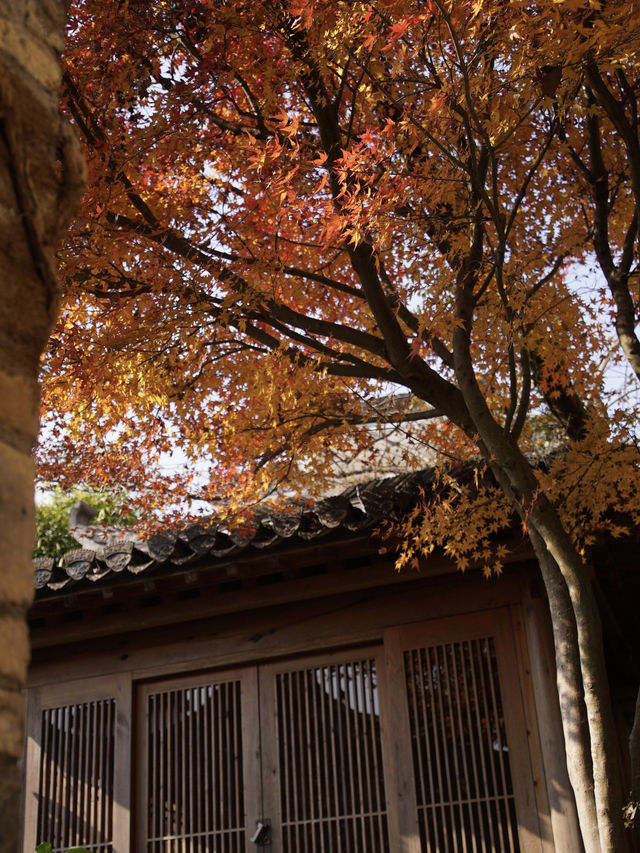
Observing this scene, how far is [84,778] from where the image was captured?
8219 millimetres

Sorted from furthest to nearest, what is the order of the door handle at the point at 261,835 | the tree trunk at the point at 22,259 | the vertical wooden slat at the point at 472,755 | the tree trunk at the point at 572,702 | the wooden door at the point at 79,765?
1. the wooden door at the point at 79,765
2. the door handle at the point at 261,835
3. the vertical wooden slat at the point at 472,755
4. the tree trunk at the point at 572,702
5. the tree trunk at the point at 22,259

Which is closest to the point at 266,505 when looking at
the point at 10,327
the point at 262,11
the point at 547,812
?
the point at 547,812

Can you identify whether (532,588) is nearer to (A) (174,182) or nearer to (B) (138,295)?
(B) (138,295)

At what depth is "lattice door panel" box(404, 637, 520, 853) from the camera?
6875 millimetres

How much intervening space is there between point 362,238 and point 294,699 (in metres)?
4.12

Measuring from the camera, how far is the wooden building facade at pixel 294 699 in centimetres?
694

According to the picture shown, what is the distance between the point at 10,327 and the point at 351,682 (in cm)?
606

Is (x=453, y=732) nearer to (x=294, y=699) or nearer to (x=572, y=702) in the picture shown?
(x=294, y=699)

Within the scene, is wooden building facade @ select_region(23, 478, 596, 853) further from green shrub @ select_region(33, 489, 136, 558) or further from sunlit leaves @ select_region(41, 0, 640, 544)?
green shrub @ select_region(33, 489, 136, 558)

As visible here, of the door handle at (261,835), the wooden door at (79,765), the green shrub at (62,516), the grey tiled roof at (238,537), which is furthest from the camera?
the green shrub at (62,516)

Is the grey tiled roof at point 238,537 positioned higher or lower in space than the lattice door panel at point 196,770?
higher

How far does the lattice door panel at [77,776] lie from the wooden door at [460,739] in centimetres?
263

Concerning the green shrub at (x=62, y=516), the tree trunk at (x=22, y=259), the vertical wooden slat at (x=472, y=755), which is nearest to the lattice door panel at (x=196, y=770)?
the vertical wooden slat at (x=472, y=755)

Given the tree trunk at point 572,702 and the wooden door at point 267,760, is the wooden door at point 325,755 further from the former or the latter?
the tree trunk at point 572,702
